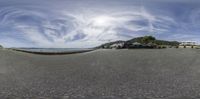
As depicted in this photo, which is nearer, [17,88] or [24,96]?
[24,96]

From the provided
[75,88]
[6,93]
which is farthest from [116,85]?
[6,93]

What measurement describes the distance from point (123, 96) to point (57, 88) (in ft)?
28.1

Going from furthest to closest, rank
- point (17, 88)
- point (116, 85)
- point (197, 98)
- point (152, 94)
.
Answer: point (116, 85) < point (17, 88) < point (152, 94) < point (197, 98)

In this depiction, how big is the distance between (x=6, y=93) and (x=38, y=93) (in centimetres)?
301

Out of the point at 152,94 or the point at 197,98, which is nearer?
the point at 197,98

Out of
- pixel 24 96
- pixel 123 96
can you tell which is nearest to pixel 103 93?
pixel 123 96

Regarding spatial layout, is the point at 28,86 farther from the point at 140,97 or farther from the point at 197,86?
the point at 197,86

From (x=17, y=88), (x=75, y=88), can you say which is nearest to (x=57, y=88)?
(x=75, y=88)

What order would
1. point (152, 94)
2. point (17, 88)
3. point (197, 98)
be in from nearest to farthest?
point (197, 98)
point (152, 94)
point (17, 88)

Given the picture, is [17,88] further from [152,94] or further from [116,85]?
[152,94]

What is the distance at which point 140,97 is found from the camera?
29125 mm

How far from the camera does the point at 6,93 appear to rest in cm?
3080

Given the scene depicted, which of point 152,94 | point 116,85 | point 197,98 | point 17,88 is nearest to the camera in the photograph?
point 197,98

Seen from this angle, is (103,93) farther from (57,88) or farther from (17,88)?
(17,88)
